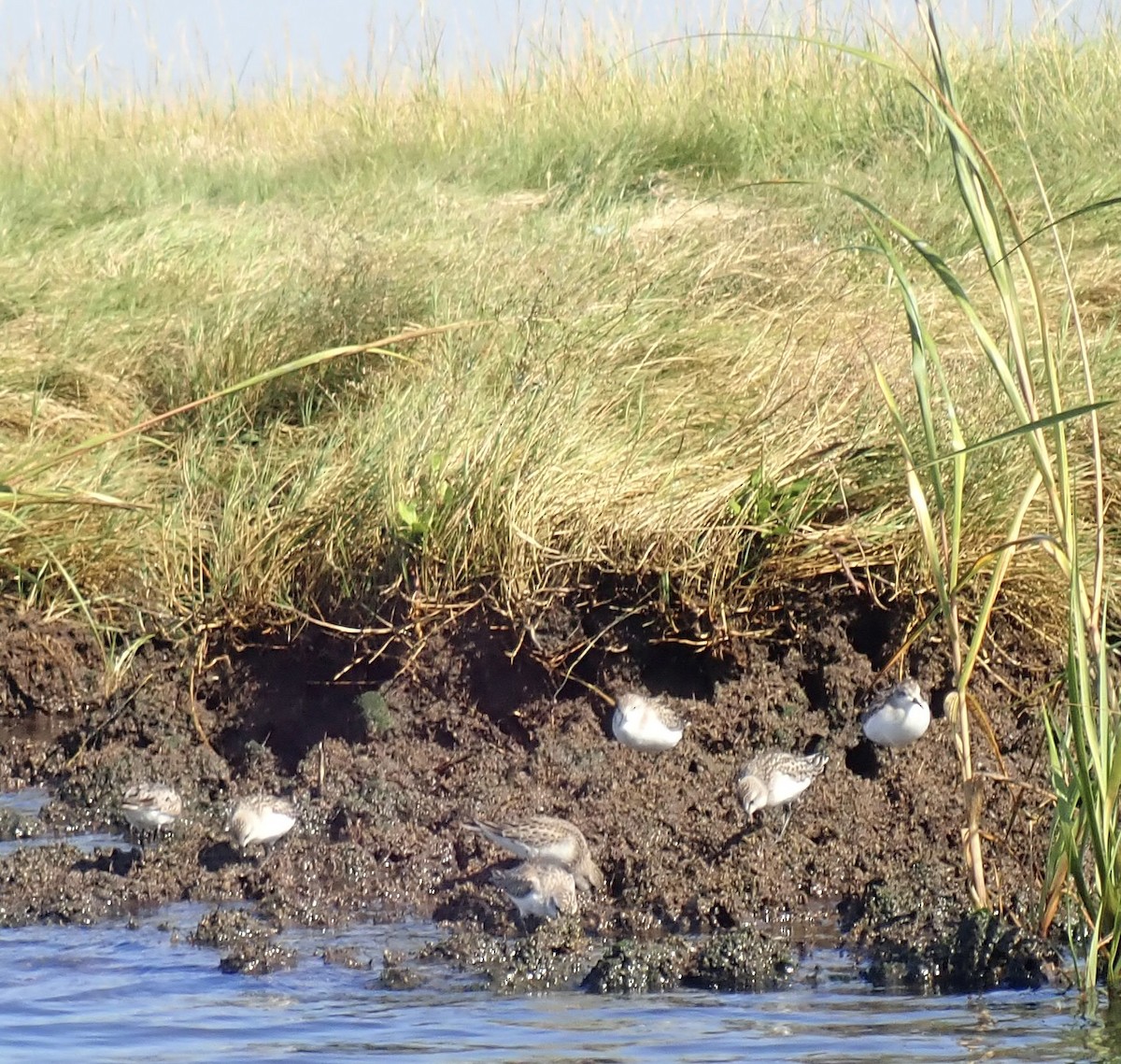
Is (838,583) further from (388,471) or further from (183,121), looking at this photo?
(183,121)

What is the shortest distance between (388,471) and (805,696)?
160 cm

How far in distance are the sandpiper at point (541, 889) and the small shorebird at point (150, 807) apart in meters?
1.28

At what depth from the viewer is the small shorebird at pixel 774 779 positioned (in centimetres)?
483

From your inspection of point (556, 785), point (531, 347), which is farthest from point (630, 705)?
point (531, 347)

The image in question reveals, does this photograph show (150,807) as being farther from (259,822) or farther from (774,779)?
(774,779)

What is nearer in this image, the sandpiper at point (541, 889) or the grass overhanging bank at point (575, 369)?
the sandpiper at point (541, 889)

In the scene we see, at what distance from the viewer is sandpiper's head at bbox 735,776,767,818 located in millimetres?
4809

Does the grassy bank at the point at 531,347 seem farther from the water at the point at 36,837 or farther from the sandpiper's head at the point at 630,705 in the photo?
the water at the point at 36,837

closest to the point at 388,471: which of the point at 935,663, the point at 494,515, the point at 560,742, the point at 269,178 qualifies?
the point at 494,515

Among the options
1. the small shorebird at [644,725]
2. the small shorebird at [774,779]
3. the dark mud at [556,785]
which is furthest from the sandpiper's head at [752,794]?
the small shorebird at [644,725]

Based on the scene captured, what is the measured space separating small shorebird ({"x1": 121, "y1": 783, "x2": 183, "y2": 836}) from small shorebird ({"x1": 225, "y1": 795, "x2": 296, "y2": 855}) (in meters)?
0.31

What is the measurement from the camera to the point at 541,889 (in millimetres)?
4504

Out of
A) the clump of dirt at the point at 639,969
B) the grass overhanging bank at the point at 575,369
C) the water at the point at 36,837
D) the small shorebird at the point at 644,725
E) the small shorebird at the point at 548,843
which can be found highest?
the grass overhanging bank at the point at 575,369

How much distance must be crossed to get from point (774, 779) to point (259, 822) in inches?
60.4
